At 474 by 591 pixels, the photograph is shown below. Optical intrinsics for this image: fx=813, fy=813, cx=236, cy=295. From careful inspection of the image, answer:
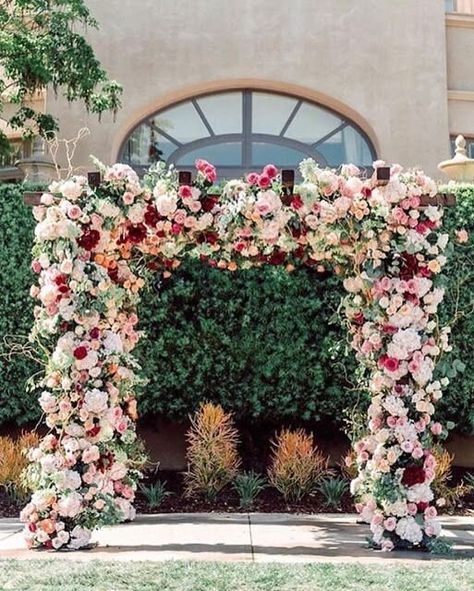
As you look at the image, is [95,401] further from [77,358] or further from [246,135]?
[246,135]

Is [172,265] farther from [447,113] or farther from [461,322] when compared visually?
[447,113]

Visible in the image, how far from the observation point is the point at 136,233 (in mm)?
6793

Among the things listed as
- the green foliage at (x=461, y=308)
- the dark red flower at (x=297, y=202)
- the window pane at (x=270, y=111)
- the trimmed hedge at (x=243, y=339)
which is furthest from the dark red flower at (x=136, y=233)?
the window pane at (x=270, y=111)

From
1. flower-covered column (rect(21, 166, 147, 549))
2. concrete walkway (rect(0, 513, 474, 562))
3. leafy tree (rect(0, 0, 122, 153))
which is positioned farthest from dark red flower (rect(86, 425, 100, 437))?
leafy tree (rect(0, 0, 122, 153))

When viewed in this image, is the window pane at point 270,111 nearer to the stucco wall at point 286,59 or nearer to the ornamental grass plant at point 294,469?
the stucco wall at point 286,59

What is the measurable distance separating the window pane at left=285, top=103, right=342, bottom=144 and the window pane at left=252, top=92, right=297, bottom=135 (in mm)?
185

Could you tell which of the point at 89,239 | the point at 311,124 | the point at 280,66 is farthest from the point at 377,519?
the point at 280,66

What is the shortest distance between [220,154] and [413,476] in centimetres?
846

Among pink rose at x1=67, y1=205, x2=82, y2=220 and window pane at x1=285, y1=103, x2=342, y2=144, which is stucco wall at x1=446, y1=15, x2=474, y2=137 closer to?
window pane at x1=285, y1=103, x2=342, y2=144

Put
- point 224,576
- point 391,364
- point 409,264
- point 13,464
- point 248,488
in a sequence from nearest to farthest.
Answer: point 224,576, point 391,364, point 409,264, point 248,488, point 13,464

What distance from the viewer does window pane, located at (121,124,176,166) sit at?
13836 millimetres

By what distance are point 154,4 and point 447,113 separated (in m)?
5.21

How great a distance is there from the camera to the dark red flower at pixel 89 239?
21.4ft

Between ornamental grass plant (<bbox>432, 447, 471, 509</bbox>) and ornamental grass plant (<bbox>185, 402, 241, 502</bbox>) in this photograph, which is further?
ornamental grass plant (<bbox>185, 402, 241, 502</bbox>)
